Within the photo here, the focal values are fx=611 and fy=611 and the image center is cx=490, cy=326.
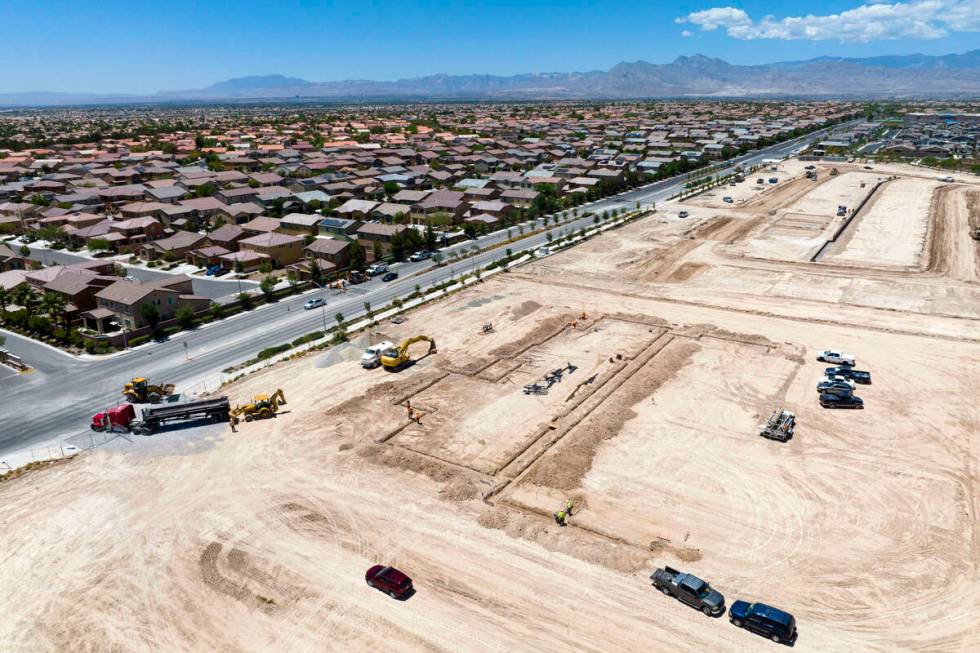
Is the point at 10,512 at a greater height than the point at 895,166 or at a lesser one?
lesser

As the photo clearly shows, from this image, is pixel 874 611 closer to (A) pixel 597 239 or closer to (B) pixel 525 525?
(B) pixel 525 525

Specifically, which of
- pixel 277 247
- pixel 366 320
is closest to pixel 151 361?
pixel 366 320

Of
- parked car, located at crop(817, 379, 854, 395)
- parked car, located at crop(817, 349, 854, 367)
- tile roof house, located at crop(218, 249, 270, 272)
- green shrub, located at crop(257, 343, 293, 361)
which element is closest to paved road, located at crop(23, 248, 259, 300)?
tile roof house, located at crop(218, 249, 270, 272)

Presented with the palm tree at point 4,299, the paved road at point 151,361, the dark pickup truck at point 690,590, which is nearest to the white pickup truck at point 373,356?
the paved road at point 151,361

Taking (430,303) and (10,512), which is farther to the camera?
(430,303)

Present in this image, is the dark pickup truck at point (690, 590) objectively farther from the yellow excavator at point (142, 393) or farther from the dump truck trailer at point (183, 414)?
the yellow excavator at point (142, 393)

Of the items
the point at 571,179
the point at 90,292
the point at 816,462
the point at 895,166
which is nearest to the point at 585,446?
the point at 816,462
